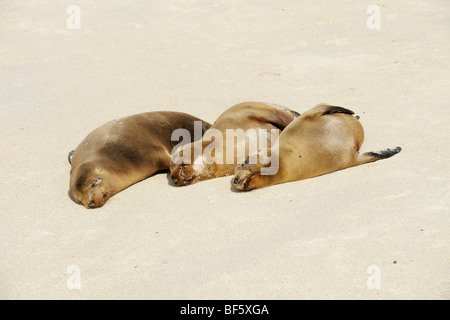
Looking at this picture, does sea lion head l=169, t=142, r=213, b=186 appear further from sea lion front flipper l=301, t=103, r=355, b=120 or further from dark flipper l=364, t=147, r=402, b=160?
dark flipper l=364, t=147, r=402, b=160

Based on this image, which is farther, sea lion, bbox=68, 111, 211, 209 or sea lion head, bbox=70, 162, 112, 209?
sea lion, bbox=68, 111, 211, 209

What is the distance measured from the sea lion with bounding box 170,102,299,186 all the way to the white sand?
154 millimetres

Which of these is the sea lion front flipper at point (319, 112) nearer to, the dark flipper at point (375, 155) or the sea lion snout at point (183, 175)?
the dark flipper at point (375, 155)

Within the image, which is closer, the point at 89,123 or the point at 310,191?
the point at 310,191

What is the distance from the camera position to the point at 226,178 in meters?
5.66

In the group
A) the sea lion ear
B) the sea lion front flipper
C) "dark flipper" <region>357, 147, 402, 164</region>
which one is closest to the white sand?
"dark flipper" <region>357, 147, 402, 164</region>

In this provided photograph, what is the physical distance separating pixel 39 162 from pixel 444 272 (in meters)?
4.12

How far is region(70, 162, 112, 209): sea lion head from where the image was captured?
5195 millimetres

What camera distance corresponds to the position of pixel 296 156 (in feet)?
18.1

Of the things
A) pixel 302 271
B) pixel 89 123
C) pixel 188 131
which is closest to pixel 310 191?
pixel 302 271

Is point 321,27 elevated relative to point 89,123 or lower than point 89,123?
elevated

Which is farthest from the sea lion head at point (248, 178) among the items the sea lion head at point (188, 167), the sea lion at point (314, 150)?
the sea lion head at point (188, 167)

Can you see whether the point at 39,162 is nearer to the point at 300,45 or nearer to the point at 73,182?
the point at 73,182

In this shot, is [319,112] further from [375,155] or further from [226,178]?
[226,178]
